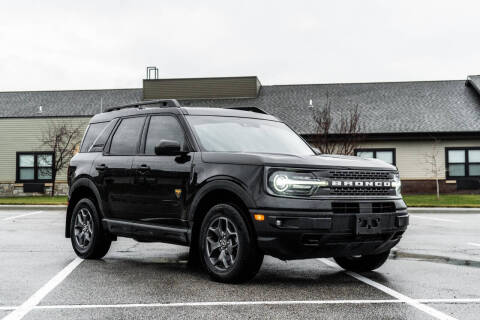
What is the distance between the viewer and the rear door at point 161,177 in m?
7.35

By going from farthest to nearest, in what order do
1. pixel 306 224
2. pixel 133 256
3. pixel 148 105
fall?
pixel 133 256, pixel 148 105, pixel 306 224

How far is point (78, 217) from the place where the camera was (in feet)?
30.1

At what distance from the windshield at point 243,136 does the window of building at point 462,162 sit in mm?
25120

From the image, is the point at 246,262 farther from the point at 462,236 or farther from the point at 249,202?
the point at 462,236

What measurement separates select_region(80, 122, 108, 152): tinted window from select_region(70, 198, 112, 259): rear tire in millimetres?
867

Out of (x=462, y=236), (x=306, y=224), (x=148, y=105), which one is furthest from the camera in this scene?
(x=462, y=236)

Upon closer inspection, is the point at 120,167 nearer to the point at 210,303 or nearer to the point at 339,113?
the point at 210,303

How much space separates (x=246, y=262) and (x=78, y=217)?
11.9 ft

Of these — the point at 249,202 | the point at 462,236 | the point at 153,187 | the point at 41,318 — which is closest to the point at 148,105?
the point at 153,187

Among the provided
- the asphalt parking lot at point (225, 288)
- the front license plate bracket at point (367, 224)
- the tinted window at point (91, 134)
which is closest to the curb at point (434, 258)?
the asphalt parking lot at point (225, 288)

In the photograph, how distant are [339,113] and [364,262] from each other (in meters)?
25.6

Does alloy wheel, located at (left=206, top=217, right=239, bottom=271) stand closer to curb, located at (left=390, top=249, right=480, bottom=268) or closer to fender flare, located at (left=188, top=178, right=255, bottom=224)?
fender flare, located at (left=188, top=178, right=255, bottom=224)

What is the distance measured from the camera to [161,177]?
24.9ft

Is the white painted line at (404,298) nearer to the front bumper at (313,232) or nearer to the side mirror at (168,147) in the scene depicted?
the front bumper at (313,232)
